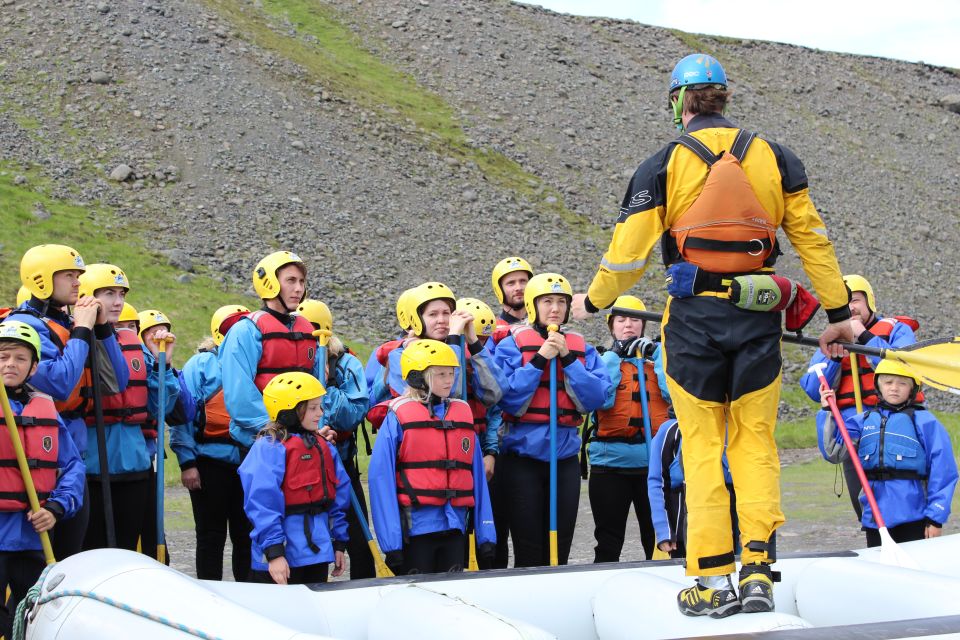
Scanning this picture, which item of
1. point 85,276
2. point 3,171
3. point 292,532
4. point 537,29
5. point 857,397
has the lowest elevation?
point 292,532

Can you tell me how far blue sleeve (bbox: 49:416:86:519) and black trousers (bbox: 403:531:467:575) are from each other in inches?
78.3

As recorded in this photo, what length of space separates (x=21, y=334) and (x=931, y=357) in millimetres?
5214

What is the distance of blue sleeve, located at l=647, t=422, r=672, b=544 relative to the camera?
793 centimetres

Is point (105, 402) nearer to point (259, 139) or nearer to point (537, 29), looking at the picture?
point (259, 139)

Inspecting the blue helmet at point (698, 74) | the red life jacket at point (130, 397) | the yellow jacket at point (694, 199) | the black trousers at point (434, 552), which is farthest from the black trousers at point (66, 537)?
the blue helmet at point (698, 74)

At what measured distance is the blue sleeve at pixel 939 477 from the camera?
25.8 ft

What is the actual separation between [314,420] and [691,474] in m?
2.69

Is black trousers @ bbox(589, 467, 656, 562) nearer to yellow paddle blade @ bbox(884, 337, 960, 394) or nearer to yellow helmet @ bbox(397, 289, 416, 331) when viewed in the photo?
yellow helmet @ bbox(397, 289, 416, 331)

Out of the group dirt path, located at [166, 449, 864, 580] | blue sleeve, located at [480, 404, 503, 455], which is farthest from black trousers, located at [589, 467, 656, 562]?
dirt path, located at [166, 449, 864, 580]

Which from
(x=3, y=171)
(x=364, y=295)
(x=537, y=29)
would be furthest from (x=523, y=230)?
(x=537, y=29)

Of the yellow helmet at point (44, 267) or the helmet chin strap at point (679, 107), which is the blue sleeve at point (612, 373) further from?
the yellow helmet at point (44, 267)

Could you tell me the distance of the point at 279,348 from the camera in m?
7.78

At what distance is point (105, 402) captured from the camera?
301 inches

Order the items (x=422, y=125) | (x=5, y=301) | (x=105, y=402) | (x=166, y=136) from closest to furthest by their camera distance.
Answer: (x=105, y=402), (x=5, y=301), (x=166, y=136), (x=422, y=125)
